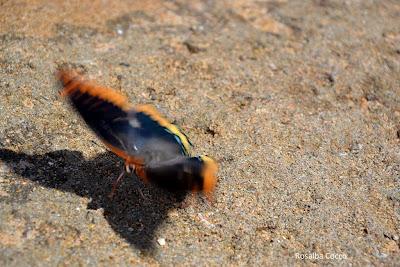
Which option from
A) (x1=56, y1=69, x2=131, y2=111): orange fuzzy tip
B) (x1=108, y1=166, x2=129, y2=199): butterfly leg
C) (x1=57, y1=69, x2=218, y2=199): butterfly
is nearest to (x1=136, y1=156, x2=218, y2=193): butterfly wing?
(x1=57, y1=69, x2=218, y2=199): butterfly

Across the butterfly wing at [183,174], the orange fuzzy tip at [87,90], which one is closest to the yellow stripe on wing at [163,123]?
the orange fuzzy tip at [87,90]

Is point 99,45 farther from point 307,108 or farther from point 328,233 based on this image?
point 328,233

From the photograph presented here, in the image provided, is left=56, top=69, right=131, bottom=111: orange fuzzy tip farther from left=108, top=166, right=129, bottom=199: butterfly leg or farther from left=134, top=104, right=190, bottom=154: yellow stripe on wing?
left=108, top=166, right=129, bottom=199: butterfly leg

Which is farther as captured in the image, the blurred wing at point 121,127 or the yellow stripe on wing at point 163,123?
the yellow stripe on wing at point 163,123

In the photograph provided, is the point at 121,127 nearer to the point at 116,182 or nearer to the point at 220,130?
the point at 116,182

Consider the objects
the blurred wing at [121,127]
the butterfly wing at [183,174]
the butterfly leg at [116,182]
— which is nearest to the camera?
the butterfly wing at [183,174]

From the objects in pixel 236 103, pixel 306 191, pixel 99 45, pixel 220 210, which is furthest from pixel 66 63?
pixel 306 191

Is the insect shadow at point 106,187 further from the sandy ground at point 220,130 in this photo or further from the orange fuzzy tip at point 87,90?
the orange fuzzy tip at point 87,90

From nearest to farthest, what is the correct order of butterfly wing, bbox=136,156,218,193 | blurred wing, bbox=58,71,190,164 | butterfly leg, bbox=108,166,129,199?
butterfly wing, bbox=136,156,218,193, blurred wing, bbox=58,71,190,164, butterfly leg, bbox=108,166,129,199
